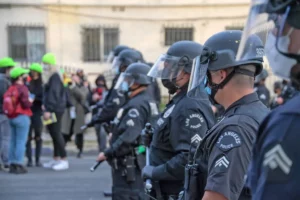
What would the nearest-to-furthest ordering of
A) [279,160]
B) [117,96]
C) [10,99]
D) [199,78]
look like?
[279,160] → [199,78] → [117,96] → [10,99]

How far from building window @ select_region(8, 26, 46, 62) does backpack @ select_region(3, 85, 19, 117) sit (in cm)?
1048

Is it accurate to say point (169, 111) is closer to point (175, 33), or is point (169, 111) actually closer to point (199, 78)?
point (199, 78)

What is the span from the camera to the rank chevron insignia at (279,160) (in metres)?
1.42

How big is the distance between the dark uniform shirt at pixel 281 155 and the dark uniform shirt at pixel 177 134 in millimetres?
2031

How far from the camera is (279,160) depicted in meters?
1.42

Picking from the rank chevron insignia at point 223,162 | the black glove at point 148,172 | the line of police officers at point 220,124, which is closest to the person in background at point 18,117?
the line of police officers at point 220,124

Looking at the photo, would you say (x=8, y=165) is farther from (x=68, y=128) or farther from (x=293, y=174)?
(x=293, y=174)

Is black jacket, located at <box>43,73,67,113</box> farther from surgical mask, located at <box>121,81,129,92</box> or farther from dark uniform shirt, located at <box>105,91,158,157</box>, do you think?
dark uniform shirt, located at <box>105,91,158,157</box>

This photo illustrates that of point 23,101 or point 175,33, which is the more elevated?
point 175,33

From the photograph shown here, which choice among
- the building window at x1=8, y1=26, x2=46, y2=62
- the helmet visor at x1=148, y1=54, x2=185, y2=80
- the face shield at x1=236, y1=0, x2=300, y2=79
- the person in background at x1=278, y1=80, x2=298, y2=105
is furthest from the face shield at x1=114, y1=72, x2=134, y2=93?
the building window at x1=8, y1=26, x2=46, y2=62

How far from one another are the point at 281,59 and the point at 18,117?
7.58m

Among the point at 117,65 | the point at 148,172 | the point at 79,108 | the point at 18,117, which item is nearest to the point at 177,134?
the point at 148,172

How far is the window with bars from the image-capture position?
1892cm

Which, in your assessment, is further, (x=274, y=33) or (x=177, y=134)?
(x=177, y=134)
